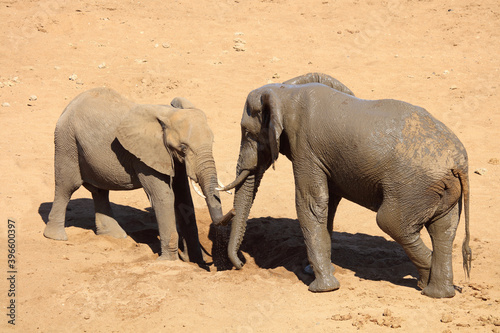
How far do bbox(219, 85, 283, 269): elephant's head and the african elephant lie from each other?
0.6 inches

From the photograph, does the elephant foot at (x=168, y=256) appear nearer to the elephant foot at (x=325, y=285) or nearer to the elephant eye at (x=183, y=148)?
the elephant eye at (x=183, y=148)

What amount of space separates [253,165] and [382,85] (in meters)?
8.93

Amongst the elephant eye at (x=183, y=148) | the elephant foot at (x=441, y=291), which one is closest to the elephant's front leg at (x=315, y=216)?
the elephant foot at (x=441, y=291)

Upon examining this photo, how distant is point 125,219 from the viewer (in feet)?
31.3

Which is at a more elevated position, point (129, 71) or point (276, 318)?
point (276, 318)

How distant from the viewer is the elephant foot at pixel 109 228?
8.70m

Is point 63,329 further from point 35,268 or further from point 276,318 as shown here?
point 276,318

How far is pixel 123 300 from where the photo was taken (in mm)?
6328

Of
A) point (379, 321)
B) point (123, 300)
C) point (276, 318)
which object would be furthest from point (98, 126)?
point (379, 321)

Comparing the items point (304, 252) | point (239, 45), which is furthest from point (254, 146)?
point (239, 45)

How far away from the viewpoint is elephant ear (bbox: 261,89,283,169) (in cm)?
646

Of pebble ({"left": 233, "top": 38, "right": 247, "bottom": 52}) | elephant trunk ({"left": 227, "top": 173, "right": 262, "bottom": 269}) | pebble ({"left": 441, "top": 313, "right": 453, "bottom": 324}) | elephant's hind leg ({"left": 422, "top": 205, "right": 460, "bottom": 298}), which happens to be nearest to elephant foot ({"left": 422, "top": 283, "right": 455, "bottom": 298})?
elephant's hind leg ({"left": 422, "top": 205, "right": 460, "bottom": 298})

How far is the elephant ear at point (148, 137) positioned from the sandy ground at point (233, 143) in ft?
4.18

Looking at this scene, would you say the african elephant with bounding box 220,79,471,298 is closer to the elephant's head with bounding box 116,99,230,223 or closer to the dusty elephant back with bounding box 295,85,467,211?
the dusty elephant back with bounding box 295,85,467,211
